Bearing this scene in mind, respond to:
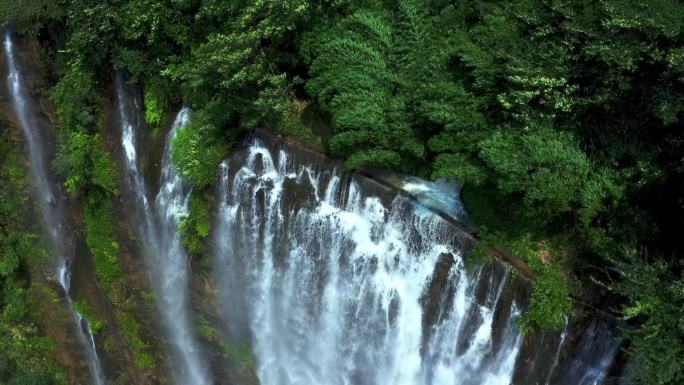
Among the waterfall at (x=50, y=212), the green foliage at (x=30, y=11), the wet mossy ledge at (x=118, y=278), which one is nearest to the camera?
the green foliage at (x=30, y=11)

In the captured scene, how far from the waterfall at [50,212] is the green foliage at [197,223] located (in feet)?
19.9

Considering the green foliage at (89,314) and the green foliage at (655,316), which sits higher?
the green foliage at (655,316)

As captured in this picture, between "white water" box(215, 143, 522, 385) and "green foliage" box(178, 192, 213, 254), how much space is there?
410 millimetres

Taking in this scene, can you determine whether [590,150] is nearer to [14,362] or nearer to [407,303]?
[407,303]

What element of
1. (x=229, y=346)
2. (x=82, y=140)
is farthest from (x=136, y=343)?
(x=82, y=140)

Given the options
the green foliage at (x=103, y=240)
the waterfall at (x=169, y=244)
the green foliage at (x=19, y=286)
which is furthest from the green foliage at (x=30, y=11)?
the green foliage at (x=103, y=240)

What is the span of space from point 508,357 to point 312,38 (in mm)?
8189

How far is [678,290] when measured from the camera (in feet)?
26.7

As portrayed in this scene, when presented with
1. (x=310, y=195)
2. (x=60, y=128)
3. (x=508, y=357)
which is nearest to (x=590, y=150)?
(x=508, y=357)

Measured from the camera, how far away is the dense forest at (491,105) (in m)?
8.98

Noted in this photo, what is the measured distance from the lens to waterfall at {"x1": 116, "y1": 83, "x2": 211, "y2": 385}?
15312 mm

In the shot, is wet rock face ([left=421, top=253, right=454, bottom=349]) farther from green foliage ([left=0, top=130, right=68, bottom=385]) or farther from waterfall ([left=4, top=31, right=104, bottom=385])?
green foliage ([left=0, top=130, right=68, bottom=385])

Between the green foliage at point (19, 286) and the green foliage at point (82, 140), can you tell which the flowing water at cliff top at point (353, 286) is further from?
the green foliage at point (19, 286)

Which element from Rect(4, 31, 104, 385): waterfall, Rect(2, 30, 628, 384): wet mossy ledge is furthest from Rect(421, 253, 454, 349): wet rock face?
Rect(4, 31, 104, 385): waterfall
